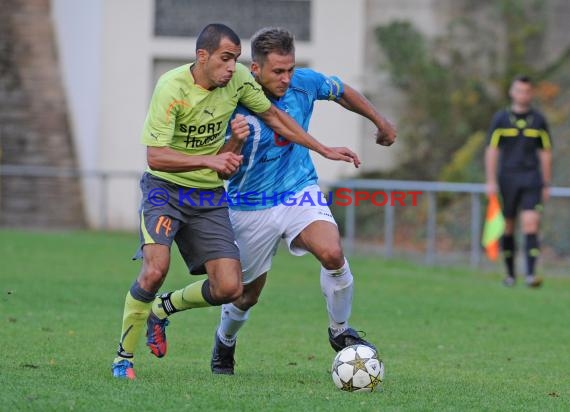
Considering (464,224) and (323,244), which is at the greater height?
(323,244)

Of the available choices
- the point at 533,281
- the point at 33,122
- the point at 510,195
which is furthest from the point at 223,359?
the point at 33,122

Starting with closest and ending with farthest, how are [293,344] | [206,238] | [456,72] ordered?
1. [206,238]
2. [293,344]
3. [456,72]

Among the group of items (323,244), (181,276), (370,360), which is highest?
(323,244)

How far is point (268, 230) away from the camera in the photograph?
27.2ft

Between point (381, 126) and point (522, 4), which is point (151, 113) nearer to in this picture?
point (381, 126)

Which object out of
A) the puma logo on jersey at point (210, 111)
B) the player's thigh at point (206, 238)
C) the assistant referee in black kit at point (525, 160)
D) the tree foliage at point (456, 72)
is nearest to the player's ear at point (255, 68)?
the puma logo on jersey at point (210, 111)

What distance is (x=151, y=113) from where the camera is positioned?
7.64 metres

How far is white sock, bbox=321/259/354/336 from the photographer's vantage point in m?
8.11

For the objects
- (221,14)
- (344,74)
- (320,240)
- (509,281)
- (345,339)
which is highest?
(221,14)

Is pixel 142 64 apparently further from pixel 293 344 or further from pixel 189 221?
pixel 189 221

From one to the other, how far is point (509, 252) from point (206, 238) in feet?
27.5

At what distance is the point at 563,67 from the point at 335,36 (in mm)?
4489

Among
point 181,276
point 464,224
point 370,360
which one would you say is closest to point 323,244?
point 370,360

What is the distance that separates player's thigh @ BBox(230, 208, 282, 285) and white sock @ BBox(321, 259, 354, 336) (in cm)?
40
